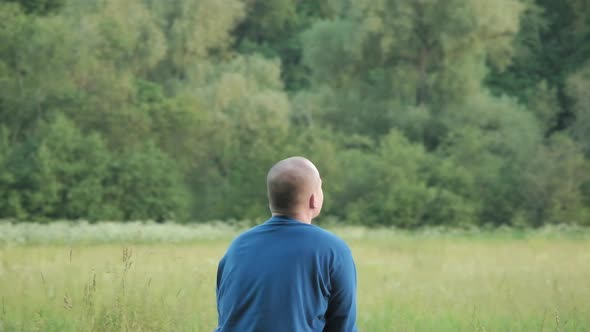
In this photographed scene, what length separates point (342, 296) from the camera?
388 centimetres

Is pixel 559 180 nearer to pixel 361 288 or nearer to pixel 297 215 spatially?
pixel 361 288

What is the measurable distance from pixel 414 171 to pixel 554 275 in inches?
1114

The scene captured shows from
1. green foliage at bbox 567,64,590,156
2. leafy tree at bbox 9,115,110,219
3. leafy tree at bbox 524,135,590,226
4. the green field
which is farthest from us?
green foliage at bbox 567,64,590,156

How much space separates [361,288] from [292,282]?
617 cm

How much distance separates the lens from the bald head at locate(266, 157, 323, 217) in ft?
12.5

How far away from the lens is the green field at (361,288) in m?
6.85

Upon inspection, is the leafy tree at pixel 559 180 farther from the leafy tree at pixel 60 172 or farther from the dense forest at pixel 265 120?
the leafy tree at pixel 60 172

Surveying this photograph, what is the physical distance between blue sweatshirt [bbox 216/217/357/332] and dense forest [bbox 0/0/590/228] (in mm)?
33734

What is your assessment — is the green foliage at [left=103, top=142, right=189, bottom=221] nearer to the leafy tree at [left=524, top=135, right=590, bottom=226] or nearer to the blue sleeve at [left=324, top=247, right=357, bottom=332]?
the leafy tree at [left=524, top=135, right=590, bottom=226]

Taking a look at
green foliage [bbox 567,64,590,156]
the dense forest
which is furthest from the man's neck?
green foliage [bbox 567,64,590,156]

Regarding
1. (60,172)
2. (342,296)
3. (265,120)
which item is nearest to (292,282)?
(342,296)

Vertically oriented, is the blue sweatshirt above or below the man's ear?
below

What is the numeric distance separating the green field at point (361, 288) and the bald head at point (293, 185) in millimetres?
2116

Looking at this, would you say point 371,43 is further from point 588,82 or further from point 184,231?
point 184,231
